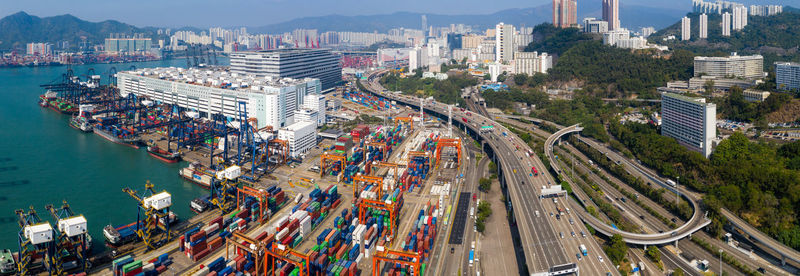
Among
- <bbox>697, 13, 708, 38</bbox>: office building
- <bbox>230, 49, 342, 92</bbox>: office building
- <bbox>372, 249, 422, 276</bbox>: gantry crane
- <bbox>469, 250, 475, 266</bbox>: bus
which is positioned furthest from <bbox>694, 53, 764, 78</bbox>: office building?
<bbox>372, 249, 422, 276</bbox>: gantry crane

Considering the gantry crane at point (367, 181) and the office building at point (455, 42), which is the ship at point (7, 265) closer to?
the gantry crane at point (367, 181)

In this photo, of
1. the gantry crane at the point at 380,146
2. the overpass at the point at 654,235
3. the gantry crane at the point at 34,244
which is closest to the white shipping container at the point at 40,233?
the gantry crane at the point at 34,244

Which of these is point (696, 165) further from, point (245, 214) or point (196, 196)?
point (196, 196)

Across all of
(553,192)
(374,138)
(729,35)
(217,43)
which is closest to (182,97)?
(374,138)

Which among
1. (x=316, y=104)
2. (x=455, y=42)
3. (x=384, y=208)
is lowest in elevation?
(x=384, y=208)

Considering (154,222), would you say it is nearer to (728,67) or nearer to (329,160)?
(329,160)

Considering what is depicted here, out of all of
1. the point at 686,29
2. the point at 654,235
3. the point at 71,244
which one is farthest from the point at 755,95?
the point at 686,29

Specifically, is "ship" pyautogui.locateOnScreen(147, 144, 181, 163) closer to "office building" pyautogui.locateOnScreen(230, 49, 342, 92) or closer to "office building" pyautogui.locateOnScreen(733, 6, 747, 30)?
"office building" pyautogui.locateOnScreen(230, 49, 342, 92)
